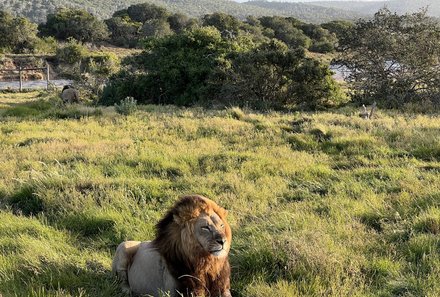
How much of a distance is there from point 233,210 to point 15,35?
154ft

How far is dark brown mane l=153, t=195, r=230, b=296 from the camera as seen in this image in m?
3.36

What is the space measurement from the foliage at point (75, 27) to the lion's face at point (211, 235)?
54505mm

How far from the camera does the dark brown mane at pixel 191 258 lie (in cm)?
336

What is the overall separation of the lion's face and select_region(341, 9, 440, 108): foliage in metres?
17.8

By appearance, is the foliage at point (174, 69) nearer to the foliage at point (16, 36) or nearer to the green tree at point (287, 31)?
the green tree at point (287, 31)

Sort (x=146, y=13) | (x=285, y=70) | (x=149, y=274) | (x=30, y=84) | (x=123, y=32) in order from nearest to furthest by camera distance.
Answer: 1. (x=149, y=274)
2. (x=285, y=70)
3. (x=30, y=84)
4. (x=123, y=32)
5. (x=146, y=13)

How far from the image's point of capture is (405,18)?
22438 millimetres

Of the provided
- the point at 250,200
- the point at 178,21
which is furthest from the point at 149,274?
the point at 178,21

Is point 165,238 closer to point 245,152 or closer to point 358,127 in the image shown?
point 245,152

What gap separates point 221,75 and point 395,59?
25.5 ft

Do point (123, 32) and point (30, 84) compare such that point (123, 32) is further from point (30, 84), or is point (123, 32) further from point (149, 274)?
point (149, 274)

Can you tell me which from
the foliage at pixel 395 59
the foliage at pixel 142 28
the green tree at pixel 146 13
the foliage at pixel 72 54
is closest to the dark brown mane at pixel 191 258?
the foliage at pixel 395 59

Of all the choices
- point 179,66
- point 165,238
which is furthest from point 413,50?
point 165,238

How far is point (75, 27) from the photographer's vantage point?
54875mm
